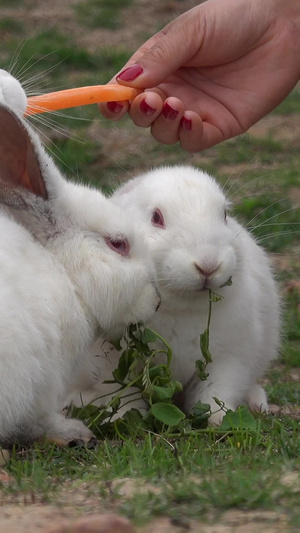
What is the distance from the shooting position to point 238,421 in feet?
13.5

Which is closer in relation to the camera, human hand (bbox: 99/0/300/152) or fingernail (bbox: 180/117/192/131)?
human hand (bbox: 99/0/300/152)

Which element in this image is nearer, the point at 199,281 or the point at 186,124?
the point at 199,281

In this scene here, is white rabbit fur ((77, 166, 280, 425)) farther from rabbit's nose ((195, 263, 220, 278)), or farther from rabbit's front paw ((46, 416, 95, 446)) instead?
rabbit's front paw ((46, 416, 95, 446))

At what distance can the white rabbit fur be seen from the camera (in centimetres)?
430

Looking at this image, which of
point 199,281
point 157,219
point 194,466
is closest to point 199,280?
point 199,281

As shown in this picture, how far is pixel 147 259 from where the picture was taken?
13.8ft

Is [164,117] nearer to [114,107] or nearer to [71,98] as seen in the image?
[114,107]

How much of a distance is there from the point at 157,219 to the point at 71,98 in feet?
2.40

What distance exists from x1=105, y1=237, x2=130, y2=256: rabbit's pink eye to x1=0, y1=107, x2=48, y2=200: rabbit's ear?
318 millimetres

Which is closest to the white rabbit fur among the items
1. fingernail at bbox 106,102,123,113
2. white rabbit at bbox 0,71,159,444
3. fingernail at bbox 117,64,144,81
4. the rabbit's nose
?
the rabbit's nose

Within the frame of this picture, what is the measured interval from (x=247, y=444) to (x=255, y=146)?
5810 millimetres

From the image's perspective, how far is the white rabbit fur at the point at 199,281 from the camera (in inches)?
169

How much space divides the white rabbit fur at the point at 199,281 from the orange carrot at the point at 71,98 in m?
0.44

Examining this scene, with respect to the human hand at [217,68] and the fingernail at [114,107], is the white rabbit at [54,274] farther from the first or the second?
the human hand at [217,68]
